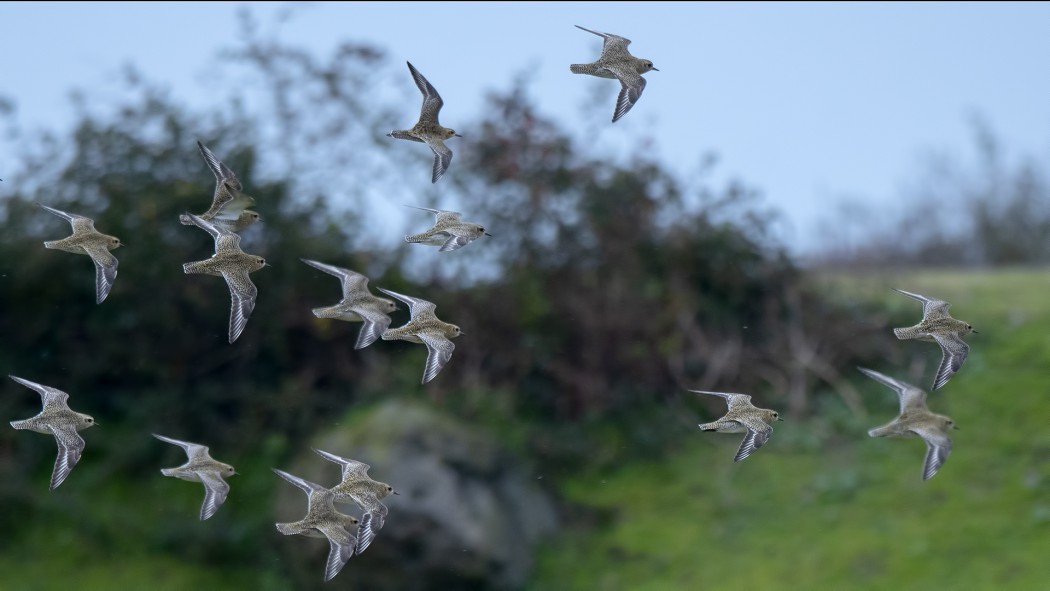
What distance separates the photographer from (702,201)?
1387 cm

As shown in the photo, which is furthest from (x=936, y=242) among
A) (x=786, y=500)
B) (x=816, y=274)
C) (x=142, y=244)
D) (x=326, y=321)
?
(x=142, y=244)

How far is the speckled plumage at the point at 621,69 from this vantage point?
25.5 feet

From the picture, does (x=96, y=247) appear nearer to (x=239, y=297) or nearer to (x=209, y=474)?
(x=239, y=297)

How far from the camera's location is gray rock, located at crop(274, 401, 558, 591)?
10.8 m

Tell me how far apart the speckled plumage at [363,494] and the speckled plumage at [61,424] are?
67.5 inches

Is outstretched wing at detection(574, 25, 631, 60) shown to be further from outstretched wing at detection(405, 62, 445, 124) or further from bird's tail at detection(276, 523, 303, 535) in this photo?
bird's tail at detection(276, 523, 303, 535)

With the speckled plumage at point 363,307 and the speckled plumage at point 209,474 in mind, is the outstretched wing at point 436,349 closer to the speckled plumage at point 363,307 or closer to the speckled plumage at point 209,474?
the speckled plumage at point 363,307

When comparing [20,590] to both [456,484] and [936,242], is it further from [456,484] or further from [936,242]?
A: [936,242]

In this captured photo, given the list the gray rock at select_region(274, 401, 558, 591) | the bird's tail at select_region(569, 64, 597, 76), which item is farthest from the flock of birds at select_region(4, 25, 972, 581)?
the gray rock at select_region(274, 401, 558, 591)

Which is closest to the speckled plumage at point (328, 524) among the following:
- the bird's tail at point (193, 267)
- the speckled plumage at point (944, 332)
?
the bird's tail at point (193, 267)

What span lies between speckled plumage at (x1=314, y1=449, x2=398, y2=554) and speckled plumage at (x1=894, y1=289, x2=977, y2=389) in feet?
11.6

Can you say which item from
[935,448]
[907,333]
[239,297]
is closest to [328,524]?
[239,297]

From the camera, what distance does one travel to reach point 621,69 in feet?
25.8

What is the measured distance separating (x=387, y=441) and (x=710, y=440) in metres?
3.86
